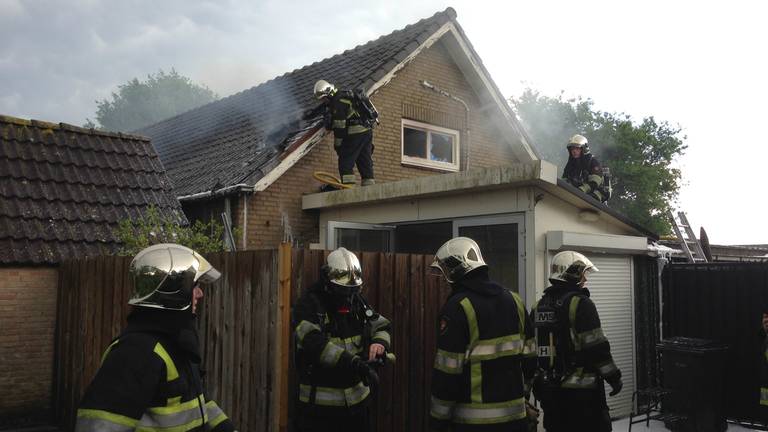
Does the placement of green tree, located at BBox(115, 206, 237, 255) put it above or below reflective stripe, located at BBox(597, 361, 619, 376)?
above

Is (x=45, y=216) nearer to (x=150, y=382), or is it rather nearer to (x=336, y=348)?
(x=336, y=348)

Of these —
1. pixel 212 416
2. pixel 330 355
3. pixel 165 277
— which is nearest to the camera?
pixel 165 277

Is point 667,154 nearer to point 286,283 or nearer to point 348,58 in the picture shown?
point 348,58

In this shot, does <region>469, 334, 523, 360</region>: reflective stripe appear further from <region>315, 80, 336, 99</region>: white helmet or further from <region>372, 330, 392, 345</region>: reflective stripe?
<region>315, 80, 336, 99</region>: white helmet

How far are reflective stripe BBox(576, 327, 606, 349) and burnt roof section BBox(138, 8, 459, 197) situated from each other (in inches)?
232

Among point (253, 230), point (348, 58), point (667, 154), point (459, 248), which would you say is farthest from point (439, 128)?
point (667, 154)

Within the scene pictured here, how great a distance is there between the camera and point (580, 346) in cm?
502

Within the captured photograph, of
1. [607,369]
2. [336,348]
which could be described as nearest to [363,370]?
[336,348]

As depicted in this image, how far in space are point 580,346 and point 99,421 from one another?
3790mm

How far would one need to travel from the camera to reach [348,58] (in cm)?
1381

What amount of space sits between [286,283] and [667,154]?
30486mm

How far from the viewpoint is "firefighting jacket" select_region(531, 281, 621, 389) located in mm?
4945

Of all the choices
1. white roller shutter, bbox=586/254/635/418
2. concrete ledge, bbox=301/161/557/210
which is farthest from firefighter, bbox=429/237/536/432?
white roller shutter, bbox=586/254/635/418

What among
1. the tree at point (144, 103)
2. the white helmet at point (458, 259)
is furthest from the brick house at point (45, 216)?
→ the tree at point (144, 103)
